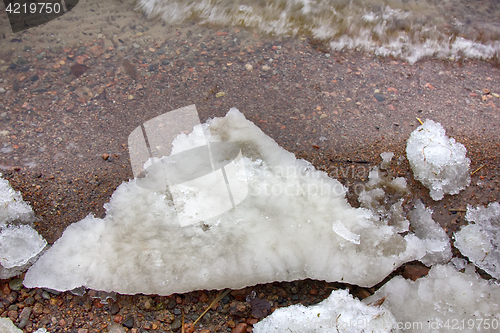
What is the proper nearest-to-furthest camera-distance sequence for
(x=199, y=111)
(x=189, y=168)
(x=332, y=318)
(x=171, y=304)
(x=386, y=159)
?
(x=332, y=318) < (x=171, y=304) < (x=189, y=168) < (x=386, y=159) < (x=199, y=111)

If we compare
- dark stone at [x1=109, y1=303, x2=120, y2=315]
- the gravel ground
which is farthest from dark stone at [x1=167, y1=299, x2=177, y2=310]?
dark stone at [x1=109, y1=303, x2=120, y2=315]

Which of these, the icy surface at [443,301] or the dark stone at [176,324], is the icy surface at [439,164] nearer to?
the icy surface at [443,301]

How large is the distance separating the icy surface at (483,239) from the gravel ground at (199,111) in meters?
0.08

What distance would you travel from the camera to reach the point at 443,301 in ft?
5.54

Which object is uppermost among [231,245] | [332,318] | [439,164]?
→ [439,164]

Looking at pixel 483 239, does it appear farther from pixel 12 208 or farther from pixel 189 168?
pixel 12 208

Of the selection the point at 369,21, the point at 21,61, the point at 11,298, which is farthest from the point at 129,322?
the point at 369,21

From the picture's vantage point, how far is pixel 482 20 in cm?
329

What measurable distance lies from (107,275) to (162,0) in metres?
2.73

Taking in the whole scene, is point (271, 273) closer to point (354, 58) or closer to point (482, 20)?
point (354, 58)

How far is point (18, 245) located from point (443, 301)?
→ 7.30ft

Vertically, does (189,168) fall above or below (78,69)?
below

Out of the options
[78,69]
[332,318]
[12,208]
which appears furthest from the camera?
[78,69]

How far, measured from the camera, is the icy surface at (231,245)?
167 centimetres
